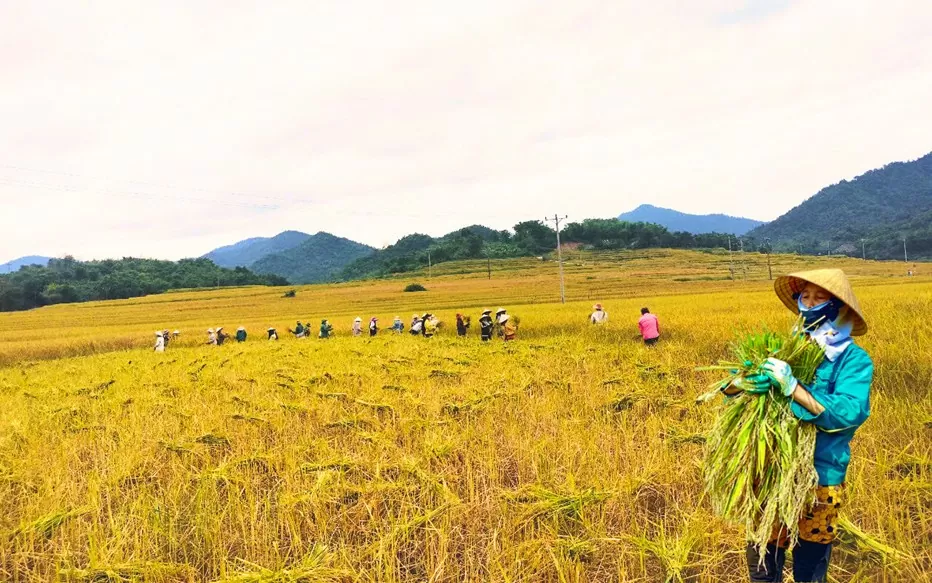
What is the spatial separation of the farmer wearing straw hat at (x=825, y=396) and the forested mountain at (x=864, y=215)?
124 m

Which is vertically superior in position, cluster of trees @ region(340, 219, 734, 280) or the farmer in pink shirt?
cluster of trees @ region(340, 219, 734, 280)

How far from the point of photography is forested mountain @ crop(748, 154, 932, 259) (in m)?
109

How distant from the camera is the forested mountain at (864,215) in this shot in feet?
358

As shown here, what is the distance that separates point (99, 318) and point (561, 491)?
162 feet

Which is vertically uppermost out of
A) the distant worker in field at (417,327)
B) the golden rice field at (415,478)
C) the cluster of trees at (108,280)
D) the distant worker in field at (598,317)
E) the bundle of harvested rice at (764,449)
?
the cluster of trees at (108,280)

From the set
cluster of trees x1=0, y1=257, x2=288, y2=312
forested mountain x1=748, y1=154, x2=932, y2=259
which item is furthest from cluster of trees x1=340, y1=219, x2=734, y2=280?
forested mountain x1=748, y1=154, x2=932, y2=259

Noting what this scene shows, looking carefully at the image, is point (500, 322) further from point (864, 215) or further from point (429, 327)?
point (864, 215)

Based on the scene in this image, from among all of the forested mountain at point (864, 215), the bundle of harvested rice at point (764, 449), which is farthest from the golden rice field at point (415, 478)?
the forested mountain at point (864, 215)

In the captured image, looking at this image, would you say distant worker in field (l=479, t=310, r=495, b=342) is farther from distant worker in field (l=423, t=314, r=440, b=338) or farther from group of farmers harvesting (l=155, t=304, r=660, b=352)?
distant worker in field (l=423, t=314, r=440, b=338)

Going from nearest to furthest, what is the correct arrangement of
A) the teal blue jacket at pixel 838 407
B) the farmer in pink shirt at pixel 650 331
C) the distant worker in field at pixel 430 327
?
the teal blue jacket at pixel 838 407 < the farmer in pink shirt at pixel 650 331 < the distant worker in field at pixel 430 327

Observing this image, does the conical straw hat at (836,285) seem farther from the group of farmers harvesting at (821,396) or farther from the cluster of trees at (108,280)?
the cluster of trees at (108,280)

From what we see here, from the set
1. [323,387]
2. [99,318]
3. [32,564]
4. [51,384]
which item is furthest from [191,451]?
[99,318]

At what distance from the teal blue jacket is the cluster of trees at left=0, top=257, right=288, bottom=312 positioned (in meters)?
85.4

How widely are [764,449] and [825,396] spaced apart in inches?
12.9
